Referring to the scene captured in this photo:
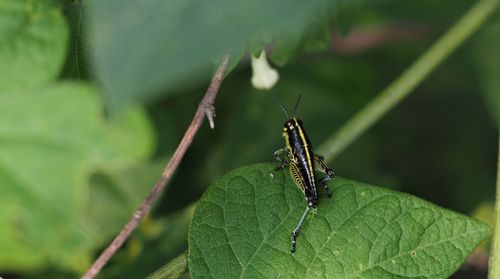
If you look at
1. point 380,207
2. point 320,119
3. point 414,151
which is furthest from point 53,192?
point 414,151

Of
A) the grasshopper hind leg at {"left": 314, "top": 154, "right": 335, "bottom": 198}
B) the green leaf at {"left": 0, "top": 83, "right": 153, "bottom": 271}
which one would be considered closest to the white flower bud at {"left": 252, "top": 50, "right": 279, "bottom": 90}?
the grasshopper hind leg at {"left": 314, "top": 154, "right": 335, "bottom": 198}

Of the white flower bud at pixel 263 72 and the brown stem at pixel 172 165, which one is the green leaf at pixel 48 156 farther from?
the brown stem at pixel 172 165

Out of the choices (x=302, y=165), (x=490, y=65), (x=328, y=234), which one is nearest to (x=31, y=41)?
(x=302, y=165)

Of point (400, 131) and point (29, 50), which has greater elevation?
point (29, 50)

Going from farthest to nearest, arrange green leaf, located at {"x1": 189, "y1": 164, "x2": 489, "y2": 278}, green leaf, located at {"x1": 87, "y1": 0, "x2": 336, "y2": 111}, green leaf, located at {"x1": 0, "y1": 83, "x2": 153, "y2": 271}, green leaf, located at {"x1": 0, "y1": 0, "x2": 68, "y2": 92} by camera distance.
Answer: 1. green leaf, located at {"x1": 0, "y1": 83, "x2": 153, "y2": 271}
2. green leaf, located at {"x1": 0, "y1": 0, "x2": 68, "y2": 92}
3. green leaf, located at {"x1": 189, "y1": 164, "x2": 489, "y2": 278}
4. green leaf, located at {"x1": 87, "y1": 0, "x2": 336, "y2": 111}

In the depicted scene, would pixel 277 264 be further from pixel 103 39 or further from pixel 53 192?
pixel 53 192

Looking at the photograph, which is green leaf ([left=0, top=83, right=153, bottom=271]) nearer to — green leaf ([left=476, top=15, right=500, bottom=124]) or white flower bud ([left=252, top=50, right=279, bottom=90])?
white flower bud ([left=252, top=50, right=279, bottom=90])
